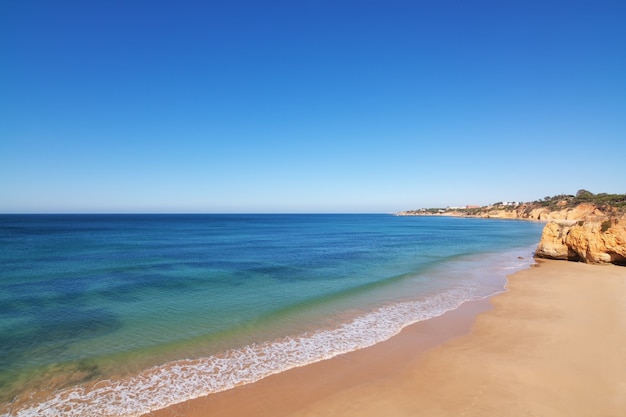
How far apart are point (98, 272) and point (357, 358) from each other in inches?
828

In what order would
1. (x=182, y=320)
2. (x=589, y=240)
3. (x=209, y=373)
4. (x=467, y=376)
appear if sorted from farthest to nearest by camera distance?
(x=589, y=240) → (x=182, y=320) → (x=209, y=373) → (x=467, y=376)

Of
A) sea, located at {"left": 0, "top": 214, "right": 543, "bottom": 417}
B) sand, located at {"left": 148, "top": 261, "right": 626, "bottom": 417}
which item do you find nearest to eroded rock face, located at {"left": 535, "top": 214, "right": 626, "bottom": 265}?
sea, located at {"left": 0, "top": 214, "right": 543, "bottom": 417}

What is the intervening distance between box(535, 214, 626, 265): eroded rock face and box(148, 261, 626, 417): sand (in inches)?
515

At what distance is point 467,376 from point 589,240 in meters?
24.2

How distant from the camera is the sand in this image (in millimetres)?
7023

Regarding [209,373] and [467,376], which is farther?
[209,373]

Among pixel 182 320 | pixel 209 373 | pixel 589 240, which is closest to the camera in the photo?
pixel 209 373

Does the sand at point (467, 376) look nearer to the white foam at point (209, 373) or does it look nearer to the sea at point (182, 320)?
the white foam at point (209, 373)

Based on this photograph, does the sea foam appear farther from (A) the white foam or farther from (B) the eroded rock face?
(B) the eroded rock face

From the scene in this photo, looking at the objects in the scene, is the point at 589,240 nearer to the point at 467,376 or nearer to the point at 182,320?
the point at 467,376

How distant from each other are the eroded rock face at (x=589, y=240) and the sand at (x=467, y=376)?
13088mm

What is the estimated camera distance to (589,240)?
24.8 metres

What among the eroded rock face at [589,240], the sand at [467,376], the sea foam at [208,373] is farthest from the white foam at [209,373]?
the eroded rock face at [589,240]

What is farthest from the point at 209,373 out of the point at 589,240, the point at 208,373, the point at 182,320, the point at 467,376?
the point at 589,240
